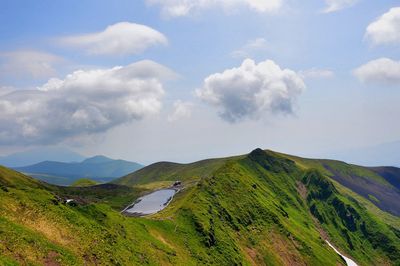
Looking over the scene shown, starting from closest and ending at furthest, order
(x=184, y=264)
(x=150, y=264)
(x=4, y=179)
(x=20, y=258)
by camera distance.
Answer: (x=20, y=258) < (x=150, y=264) < (x=184, y=264) < (x=4, y=179)

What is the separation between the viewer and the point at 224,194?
142250 millimetres

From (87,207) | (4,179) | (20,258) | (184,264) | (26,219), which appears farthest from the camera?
(4,179)

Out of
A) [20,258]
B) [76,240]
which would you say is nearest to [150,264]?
[76,240]

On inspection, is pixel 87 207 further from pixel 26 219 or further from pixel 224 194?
pixel 224 194

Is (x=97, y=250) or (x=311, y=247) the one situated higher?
(x=97, y=250)

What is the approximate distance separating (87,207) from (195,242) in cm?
3399

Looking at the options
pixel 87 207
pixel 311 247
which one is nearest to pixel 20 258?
pixel 87 207

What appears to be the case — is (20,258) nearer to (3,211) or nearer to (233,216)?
(3,211)

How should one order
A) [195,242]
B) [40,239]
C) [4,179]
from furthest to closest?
[4,179], [195,242], [40,239]

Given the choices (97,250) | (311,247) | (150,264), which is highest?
(97,250)

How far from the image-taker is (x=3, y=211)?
5809 cm

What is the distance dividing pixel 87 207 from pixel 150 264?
728 inches

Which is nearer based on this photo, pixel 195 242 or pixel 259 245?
pixel 195 242

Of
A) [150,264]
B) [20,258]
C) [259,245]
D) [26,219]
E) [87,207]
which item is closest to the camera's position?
[20,258]
